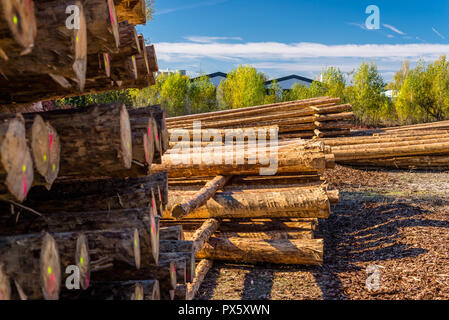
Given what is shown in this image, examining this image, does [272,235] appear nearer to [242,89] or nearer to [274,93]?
[242,89]

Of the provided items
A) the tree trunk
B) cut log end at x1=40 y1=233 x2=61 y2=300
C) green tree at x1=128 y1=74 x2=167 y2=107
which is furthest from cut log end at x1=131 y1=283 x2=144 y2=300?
green tree at x1=128 y1=74 x2=167 y2=107

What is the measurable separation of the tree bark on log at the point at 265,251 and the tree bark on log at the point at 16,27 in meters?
4.09

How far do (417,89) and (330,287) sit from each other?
35.7 metres

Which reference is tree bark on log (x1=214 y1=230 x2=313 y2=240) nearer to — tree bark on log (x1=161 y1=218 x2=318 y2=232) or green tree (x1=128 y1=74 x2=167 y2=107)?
tree bark on log (x1=161 y1=218 x2=318 y2=232)

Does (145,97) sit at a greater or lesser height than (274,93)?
lesser

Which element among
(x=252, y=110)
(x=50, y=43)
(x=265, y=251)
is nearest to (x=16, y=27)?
(x=50, y=43)

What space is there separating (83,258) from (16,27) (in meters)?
1.32

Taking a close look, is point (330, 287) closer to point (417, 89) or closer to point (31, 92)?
point (31, 92)

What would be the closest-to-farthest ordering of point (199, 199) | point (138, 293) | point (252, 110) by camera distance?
point (138, 293) → point (199, 199) → point (252, 110)

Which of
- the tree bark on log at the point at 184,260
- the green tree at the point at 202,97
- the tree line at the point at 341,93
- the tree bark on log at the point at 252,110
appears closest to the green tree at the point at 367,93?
the tree line at the point at 341,93

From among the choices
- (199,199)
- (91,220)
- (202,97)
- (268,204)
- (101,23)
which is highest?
(202,97)

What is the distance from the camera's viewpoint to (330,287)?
459 cm

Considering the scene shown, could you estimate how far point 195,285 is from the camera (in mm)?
4609

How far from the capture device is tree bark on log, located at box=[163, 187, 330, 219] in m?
5.31
